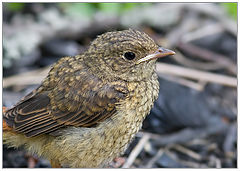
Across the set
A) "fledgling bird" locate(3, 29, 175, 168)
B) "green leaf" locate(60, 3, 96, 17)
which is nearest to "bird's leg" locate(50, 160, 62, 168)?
"fledgling bird" locate(3, 29, 175, 168)

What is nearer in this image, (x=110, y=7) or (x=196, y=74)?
(x=196, y=74)

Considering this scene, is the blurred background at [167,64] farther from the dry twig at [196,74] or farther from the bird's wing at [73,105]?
the bird's wing at [73,105]

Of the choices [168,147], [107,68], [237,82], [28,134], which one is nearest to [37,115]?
[28,134]

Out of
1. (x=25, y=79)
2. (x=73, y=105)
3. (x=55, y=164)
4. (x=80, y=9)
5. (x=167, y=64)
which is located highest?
(x=80, y=9)

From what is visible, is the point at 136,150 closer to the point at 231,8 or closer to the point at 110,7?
the point at 110,7

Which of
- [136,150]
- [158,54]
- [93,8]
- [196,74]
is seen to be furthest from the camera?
[93,8]

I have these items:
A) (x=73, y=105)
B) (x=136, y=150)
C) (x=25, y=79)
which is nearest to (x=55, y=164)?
(x=73, y=105)

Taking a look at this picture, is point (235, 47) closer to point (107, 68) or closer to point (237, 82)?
point (237, 82)
